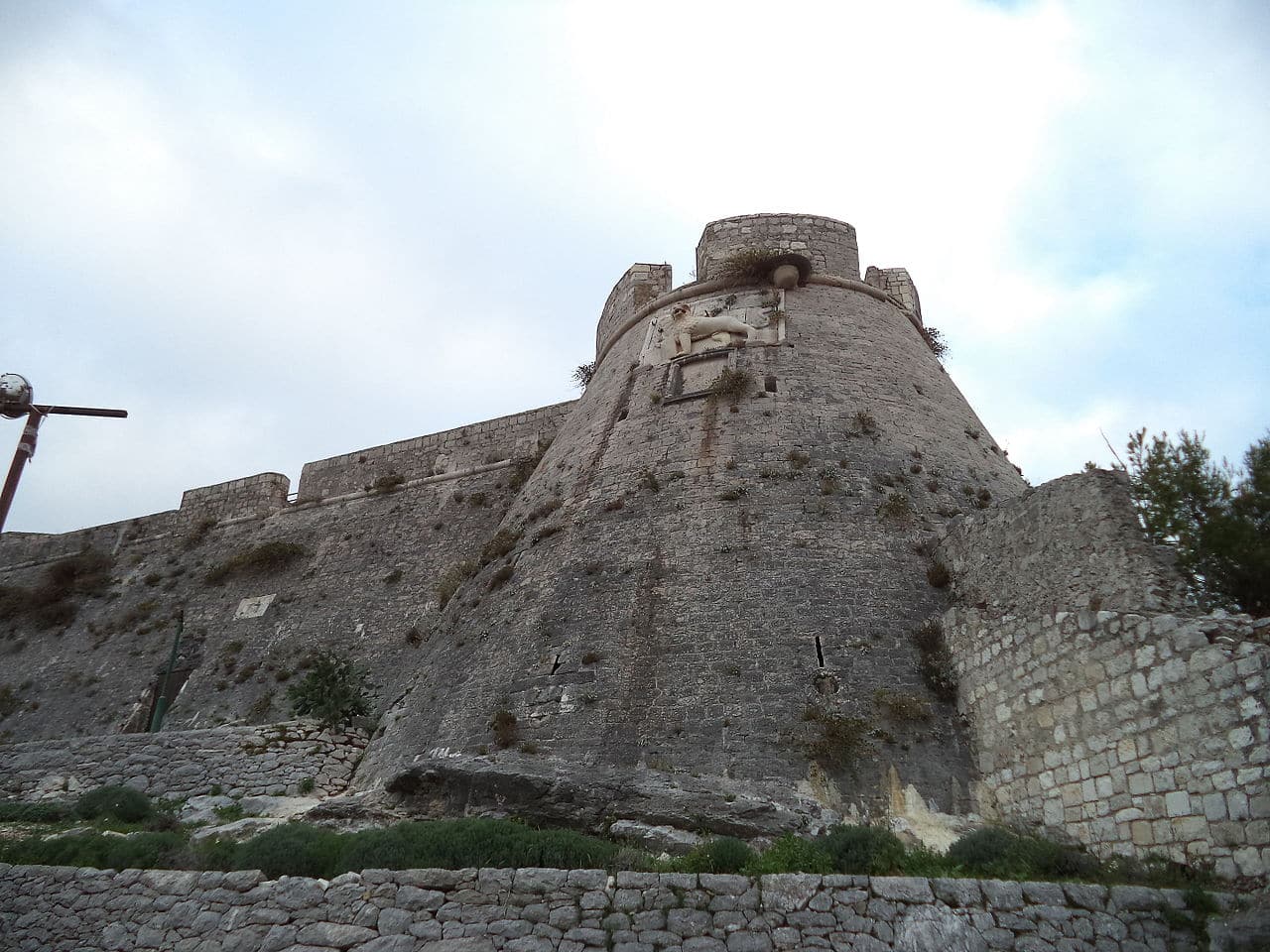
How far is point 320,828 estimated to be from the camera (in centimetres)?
866

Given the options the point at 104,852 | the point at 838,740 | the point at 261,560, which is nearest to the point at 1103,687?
the point at 838,740

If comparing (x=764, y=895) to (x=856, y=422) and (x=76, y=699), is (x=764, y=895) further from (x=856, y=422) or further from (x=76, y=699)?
(x=76, y=699)

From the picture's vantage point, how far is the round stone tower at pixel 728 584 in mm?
8789

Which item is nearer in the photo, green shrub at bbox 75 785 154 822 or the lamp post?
green shrub at bbox 75 785 154 822

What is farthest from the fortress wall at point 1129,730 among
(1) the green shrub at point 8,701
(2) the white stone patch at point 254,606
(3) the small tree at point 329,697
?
(1) the green shrub at point 8,701

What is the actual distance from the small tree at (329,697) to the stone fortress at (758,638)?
42 cm

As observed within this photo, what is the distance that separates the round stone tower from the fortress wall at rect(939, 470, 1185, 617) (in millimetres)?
648

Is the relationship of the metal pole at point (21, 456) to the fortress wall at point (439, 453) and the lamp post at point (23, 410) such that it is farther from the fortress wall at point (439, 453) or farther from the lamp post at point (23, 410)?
the fortress wall at point (439, 453)

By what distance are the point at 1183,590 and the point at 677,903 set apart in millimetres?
5003

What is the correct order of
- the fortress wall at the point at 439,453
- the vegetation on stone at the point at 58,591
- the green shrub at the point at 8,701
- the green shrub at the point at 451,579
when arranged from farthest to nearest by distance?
the vegetation on stone at the point at 58,591 < the fortress wall at the point at 439,453 < the green shrub at the point at 8,701 < the green shrub at the point at 451,579

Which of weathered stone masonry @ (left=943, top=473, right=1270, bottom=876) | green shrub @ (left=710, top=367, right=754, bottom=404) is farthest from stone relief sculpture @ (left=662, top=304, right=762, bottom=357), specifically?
weathered stone masonry @ (left=943, top=473, right=1270, bottom=876)

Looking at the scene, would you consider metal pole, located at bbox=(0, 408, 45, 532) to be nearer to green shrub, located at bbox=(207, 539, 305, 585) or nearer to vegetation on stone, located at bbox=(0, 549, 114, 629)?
green shrub, located at bbox=(207, 539, 305, 585)

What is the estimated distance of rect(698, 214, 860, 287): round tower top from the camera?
1605cm

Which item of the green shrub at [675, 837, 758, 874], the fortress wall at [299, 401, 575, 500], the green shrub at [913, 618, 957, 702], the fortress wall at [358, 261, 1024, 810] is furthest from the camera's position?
the fortress wall at [299, 401, 575, 500]
